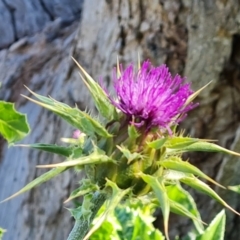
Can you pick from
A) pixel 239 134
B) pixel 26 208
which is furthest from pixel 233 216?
pixel 26 208

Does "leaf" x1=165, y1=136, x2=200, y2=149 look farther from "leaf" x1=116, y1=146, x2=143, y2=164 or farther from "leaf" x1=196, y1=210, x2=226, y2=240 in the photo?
"leaf" x1=196, y1=210, x2=226, y2=240

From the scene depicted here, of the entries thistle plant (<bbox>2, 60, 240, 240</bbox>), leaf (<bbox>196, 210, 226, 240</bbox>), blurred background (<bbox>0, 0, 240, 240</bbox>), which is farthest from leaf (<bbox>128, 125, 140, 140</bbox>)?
blurred background (<bbox>0, 0, 240, 240</bbox>)

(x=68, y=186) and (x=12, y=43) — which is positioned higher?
(x=12, y=43)

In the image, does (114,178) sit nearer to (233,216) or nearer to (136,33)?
(136,33)

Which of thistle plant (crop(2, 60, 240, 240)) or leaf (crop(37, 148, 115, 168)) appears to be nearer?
leaf (crop(37, 148, 115, 168))

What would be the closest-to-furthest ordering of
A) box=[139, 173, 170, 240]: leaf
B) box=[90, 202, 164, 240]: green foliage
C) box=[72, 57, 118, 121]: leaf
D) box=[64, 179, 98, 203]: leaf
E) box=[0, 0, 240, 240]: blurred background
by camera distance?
box=[139, 173, 170, 240]: leaf → box=[64, 179, 98, 203]: leaf → box=[72, 57, 118, 121]: leaf → box=[90, 202, 164, 240]: green foliage → box=[0, 0, 240, 240]: blurred background

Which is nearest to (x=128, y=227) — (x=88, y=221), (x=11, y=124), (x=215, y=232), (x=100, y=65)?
(x=215, y=232)

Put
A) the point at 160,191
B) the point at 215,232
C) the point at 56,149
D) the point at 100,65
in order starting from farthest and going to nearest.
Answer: the point at 100,65, the point at 215,232, the point at 56,149, the point at 160,191

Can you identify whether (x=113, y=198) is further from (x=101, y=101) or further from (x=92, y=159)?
(x=101, y=101)
